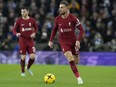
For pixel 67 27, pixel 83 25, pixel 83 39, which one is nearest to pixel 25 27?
pixel 67 27

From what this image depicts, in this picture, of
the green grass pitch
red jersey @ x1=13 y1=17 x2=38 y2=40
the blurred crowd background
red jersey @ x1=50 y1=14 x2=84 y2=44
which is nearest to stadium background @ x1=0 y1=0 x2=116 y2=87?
the blurred crowd background

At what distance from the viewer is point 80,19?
2920 centimetres

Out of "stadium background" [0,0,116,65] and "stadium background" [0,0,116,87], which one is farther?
"stadium background" [0,0,116,65]

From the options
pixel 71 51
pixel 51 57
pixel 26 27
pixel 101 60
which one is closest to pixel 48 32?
pixel 51 57

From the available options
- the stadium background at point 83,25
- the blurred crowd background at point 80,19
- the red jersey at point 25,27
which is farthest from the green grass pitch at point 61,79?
the blurred crowd background at point 80,19

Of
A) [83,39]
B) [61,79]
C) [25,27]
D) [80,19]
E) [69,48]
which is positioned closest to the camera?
[69,48]

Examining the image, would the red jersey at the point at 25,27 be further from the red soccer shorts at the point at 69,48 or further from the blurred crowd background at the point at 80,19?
the blurred crowd background at the point at 80,19

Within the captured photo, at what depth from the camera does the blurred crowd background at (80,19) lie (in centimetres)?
2750

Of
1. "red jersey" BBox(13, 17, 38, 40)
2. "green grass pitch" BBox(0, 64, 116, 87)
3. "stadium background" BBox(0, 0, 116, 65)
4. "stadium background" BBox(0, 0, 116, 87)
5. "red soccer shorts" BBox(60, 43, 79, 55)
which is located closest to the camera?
"green grass pitch" BBox(0, 64, 116, 87)

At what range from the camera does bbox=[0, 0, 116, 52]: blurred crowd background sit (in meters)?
27.5

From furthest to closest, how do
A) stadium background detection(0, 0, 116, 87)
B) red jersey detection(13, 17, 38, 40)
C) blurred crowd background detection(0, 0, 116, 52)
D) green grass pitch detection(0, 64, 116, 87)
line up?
blurred crowd background detection(0, 0, 116, 52), stadium background detection(0, 0, 116, 87), red jersey detection(13, 17, 38, 40), green grass pitch detection(0, 64, 116, 87)

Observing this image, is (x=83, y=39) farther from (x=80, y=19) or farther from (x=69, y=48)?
(x=69, y=48)

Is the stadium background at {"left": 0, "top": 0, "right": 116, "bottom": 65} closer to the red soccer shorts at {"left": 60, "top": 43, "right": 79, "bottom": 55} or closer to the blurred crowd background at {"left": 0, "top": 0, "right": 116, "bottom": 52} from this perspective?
the blurred crowd background at {"left": 0, "top": 0, "right": 116, "bottom": 52}

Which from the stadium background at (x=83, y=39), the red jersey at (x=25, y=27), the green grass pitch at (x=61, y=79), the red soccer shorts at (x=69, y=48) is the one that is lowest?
the stadium background at (x=83, y=39)
